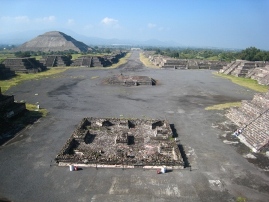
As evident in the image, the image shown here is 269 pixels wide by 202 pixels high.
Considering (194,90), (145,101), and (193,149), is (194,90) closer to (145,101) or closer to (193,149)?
(145,101)

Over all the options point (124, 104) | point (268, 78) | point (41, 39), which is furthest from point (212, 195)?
point (41, 39)

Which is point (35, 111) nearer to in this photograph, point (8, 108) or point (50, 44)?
point (8, 108)

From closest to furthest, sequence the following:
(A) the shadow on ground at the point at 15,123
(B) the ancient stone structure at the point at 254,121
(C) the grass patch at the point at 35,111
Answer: (B) the ancient stone structure at the point at 254,121 < (A) the shadow on ground at the point at 15,123 < (C) the grass patch at the point at 35,111

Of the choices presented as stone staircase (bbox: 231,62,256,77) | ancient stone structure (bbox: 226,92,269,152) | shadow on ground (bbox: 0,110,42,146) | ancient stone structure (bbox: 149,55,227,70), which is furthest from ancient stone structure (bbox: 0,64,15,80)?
stone staircase (bbox: 231,62,256,77)

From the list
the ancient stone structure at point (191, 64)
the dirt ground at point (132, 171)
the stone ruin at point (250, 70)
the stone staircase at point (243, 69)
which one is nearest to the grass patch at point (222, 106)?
the dirt ground at point (132, 171)

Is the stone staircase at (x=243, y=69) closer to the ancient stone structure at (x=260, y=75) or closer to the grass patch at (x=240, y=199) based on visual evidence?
the ancient stone structure at (x=260, y=75)

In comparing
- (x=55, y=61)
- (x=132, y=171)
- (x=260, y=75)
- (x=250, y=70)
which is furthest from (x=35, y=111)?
(x=55, y=61)
